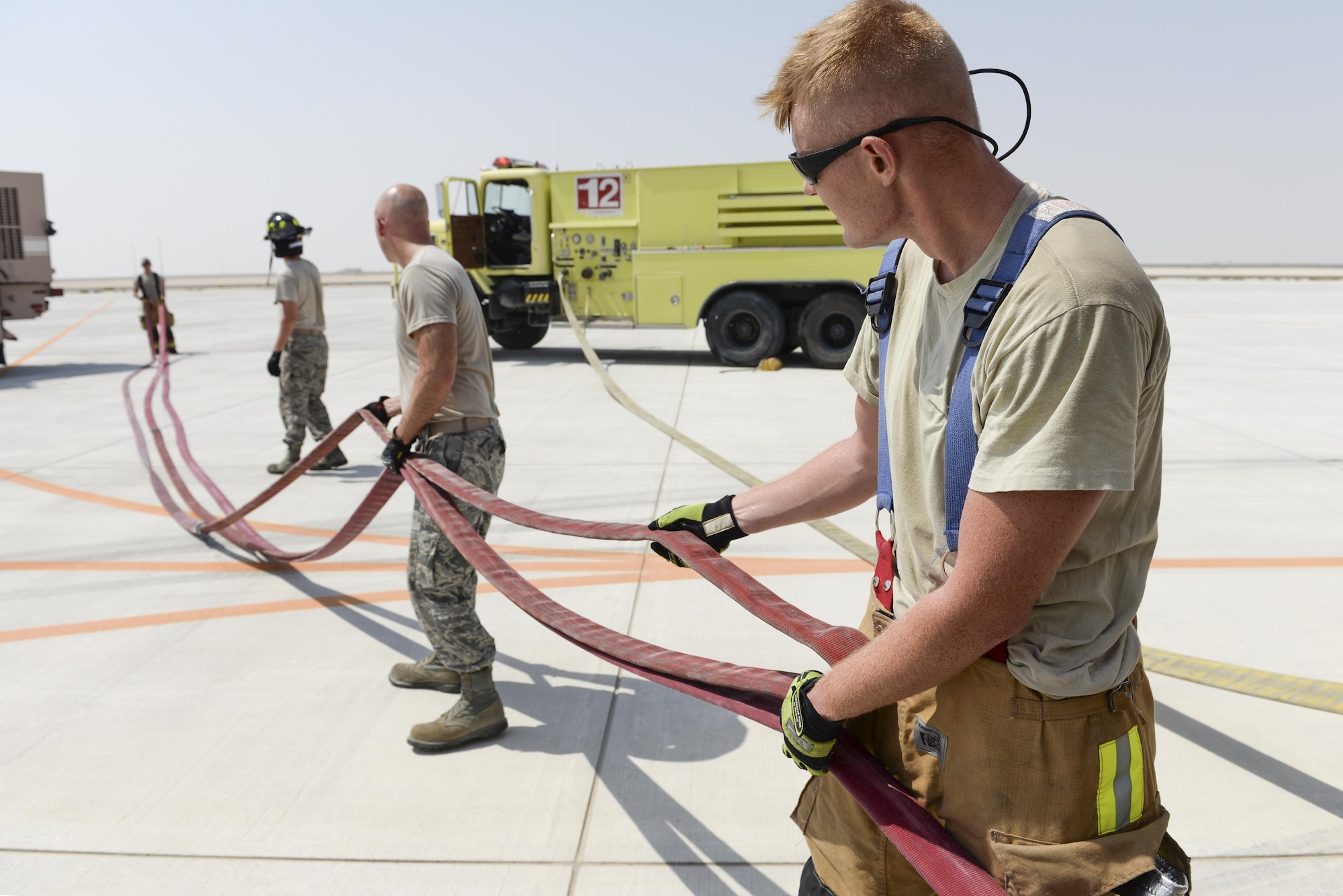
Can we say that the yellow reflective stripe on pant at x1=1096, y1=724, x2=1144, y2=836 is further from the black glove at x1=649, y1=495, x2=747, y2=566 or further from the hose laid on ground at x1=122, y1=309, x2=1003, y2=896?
the black glove at x1=649, y1=495, x2=747, y2=566

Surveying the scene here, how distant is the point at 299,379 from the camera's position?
7.98 meters

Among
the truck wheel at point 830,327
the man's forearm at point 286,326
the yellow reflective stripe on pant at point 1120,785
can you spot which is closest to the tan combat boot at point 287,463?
the man's forearm at point 286,326

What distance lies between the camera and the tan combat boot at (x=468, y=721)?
357cm

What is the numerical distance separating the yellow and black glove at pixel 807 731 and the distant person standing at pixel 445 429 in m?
2.22

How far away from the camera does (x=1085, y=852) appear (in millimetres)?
1435

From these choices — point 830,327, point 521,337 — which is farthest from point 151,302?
point 830,327

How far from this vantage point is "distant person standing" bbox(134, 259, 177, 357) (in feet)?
50.1

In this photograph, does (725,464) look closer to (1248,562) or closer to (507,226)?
(1248,562)

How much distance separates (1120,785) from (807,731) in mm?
482

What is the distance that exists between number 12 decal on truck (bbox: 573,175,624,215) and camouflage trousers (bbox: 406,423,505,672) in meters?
11.3

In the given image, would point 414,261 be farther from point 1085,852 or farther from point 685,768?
point 1085,852

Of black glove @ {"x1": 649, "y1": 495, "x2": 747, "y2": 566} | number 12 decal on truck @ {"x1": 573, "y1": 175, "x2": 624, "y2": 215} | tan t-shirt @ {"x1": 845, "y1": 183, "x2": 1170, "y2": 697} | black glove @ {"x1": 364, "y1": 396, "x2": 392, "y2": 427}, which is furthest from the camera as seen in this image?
number 12 decal on truck @ {"x1": 573, "y1": 175, "x2": 624, "y2": 215}

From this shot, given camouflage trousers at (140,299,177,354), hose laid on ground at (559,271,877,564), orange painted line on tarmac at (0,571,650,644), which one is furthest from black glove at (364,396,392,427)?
camouflage trousers at (140,299,177,354)

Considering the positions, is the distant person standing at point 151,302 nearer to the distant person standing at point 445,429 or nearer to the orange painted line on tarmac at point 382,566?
the orange painted line on tarmac at point 382,566
